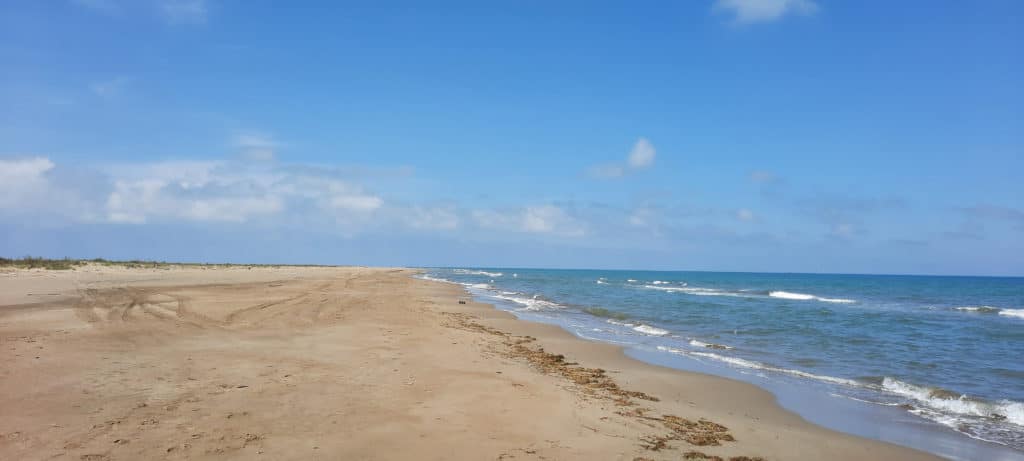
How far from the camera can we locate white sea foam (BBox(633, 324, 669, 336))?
20195 mm

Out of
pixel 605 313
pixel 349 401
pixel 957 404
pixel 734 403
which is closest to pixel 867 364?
pixel 957 404

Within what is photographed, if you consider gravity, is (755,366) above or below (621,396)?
below

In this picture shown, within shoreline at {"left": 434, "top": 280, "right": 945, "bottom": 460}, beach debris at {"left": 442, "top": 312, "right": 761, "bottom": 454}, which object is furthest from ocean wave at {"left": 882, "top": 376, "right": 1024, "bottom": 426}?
beach debris at {"left": 442, "top": 312, "right": 761, "bottom": 454}

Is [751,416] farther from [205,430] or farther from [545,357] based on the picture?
[205,430]

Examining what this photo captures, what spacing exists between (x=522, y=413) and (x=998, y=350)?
59.2 ft

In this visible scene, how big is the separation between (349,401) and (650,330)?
15349 mm

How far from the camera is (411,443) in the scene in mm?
5961

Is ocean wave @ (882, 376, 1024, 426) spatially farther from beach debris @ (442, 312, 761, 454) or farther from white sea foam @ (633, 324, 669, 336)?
white sea foam @ (633, 324, 669, 336)

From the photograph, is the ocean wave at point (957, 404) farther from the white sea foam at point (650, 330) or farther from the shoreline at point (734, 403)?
the white sea foam at point (650, 330)

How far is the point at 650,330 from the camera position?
2094 centimetres

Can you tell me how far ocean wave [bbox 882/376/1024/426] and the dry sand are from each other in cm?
310

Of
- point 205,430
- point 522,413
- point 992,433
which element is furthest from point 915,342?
point 205,430

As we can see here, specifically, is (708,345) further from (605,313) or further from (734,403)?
(605,313)

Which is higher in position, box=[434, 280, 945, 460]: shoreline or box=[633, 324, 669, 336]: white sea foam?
box=[434, 280, 945, 460]: shoreline
